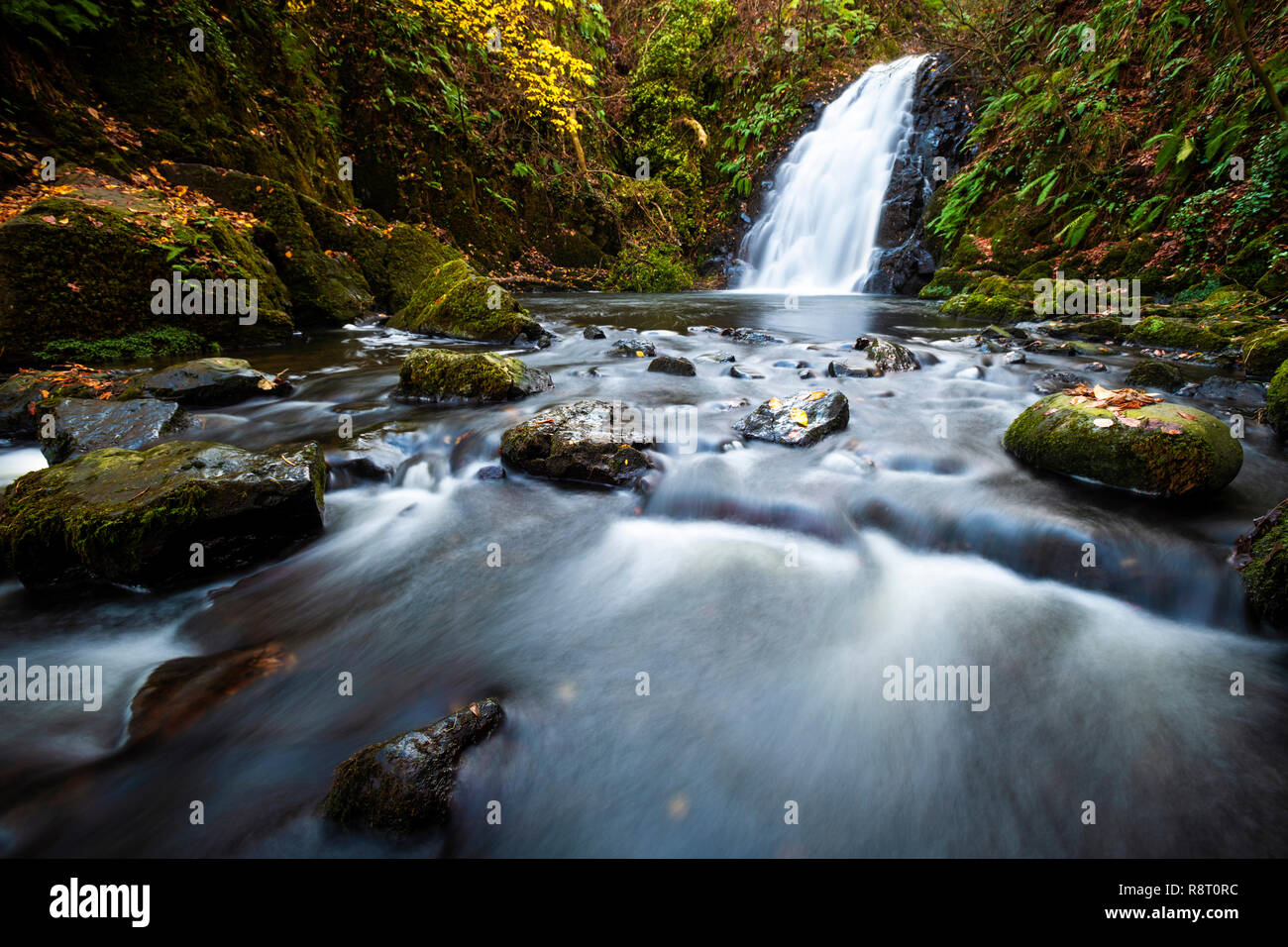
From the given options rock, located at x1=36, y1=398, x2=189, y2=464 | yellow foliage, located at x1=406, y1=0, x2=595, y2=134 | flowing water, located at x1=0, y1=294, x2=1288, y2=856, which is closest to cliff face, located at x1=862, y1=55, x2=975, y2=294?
yellow foliage, located at x1=406, y1=0, x2=595, y2=134

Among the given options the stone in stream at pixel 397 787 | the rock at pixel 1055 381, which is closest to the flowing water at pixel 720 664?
the stone in stream at pixel 397 787

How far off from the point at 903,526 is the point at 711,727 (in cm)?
206

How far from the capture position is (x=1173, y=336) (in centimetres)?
699

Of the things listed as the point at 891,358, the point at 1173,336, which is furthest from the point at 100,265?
the point at 1173,336

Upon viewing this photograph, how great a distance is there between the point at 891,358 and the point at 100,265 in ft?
28.5

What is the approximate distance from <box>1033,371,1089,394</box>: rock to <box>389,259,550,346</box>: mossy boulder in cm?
615

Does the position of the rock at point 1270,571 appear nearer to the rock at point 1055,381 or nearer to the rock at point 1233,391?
the rock at point 1055,381

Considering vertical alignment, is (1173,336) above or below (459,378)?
above

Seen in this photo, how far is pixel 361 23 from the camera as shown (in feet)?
40.5

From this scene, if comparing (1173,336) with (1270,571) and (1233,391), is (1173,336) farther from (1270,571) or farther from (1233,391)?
(1270,571)

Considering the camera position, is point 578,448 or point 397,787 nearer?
point 397,787

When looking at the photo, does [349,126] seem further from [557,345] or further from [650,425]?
[650,425]

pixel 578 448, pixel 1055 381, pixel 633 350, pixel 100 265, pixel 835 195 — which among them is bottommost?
pixel 578 448

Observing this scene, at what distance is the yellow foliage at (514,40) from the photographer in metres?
11.4
